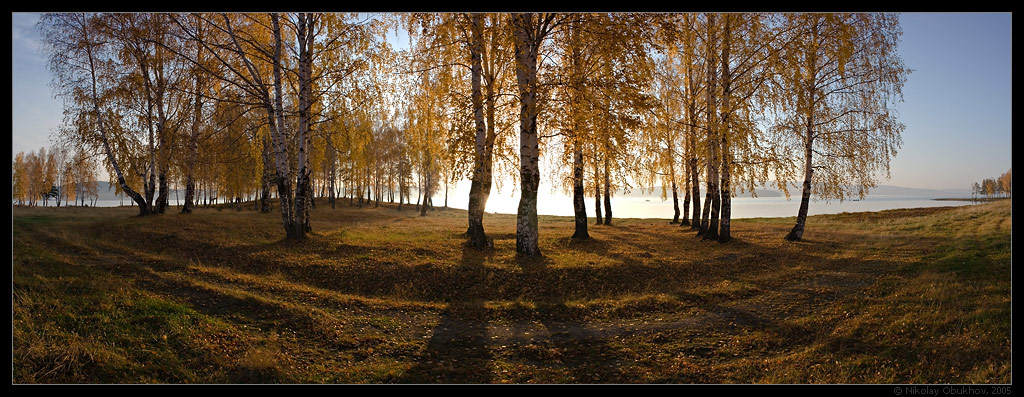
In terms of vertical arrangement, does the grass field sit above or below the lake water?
below

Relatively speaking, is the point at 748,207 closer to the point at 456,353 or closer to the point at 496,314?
the point at 496,314

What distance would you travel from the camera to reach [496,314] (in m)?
7.63

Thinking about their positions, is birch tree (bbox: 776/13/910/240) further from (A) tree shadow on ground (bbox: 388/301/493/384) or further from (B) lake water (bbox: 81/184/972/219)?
(A) tree shadow on ground (bbox: 388/301/493/384)

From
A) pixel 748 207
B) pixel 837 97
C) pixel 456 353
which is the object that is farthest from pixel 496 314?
pixel 748 207

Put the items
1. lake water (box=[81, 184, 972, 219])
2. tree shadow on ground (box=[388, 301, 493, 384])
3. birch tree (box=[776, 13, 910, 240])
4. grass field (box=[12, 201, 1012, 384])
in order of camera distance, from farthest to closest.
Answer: lake water (box=[81, 184, 972, 219]) → birch tree (box=[776, 13, 910, 240]) → tree shadow on ground (box=[388, 301, 493, 384]) → grass field (box=[12, 201, 1012, 384])

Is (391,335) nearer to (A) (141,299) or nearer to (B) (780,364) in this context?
(A) (141,299)

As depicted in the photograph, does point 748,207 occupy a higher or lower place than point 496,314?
higher

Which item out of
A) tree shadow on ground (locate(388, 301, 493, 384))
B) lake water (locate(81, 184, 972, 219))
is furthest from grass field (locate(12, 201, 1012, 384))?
lake water (locate(81, 184, 972, 219))

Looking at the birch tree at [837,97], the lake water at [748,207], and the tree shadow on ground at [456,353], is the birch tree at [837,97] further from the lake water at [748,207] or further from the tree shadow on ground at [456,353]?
the tree shadow on ground at [456,353]

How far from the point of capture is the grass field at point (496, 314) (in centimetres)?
485

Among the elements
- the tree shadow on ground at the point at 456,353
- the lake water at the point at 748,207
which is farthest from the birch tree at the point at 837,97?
the tree shadow on ground at the point at 456,353

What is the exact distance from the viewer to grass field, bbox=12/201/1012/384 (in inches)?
191

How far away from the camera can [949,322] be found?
5.79m

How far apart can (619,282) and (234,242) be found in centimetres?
1214
